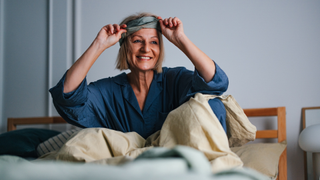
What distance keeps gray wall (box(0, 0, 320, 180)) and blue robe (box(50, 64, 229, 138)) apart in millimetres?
615

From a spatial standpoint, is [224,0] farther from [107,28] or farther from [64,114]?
[64,114]

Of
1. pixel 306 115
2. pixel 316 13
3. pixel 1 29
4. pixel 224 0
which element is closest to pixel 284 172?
pixel 306 115

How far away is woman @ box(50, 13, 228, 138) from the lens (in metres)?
1.18

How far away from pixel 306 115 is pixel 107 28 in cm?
127

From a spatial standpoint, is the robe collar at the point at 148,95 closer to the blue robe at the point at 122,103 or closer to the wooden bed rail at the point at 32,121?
the blue robe at the point at 122,103

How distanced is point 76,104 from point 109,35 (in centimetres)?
38

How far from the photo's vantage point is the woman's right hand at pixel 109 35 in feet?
4.23

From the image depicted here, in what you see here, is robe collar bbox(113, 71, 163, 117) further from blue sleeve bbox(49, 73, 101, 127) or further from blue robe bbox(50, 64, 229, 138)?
blue sleeve bbox(49, 73, 101, 127)

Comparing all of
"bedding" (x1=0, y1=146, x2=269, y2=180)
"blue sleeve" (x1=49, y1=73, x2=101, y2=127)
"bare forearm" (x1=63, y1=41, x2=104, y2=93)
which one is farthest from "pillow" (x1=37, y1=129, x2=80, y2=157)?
"bedding" (x1=0, y1=146, x2=269, y2=180)

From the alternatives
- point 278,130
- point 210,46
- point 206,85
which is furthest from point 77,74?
point 278,130

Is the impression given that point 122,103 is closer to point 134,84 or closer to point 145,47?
point 134,84

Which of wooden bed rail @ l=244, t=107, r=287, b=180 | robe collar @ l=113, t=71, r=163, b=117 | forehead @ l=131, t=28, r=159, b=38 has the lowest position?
wooden bed rail @ l=244, t=107, r=287, b=180

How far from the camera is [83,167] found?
1.20ft

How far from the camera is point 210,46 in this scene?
1.89m
